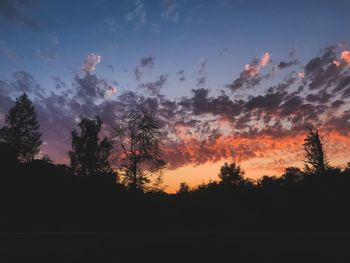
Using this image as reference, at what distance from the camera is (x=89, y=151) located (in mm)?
46406

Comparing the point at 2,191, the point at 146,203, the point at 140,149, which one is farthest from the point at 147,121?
the point at 2,191

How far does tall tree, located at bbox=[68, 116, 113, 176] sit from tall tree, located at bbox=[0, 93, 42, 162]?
583cm

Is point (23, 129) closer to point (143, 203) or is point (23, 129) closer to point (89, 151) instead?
point (89, 151)

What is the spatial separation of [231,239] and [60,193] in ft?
79.8

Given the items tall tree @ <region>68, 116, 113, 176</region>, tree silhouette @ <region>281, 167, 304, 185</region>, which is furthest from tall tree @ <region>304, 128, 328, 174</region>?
tall tree @ <region>68, 116, 113, 176</region>

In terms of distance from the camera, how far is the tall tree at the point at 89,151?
151 feet

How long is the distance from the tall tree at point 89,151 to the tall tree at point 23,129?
583 centimetres

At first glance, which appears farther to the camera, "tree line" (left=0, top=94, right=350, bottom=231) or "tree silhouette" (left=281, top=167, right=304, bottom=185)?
"tree silhouette" (left=281, top=167, right=304, bottom=185)

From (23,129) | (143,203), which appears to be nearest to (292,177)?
(143,203)

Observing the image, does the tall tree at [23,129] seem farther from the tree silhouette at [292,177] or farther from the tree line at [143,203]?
the tree silhouette at [292,177]

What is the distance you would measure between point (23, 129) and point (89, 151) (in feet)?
34.0

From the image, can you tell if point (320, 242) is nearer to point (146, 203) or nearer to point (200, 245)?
point (200, 245)

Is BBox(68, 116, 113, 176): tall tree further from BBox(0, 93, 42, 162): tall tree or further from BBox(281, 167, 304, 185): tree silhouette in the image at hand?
BBox(281, 167, 304, 185): tree silhouette

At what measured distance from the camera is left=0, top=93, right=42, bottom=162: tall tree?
4438cm
